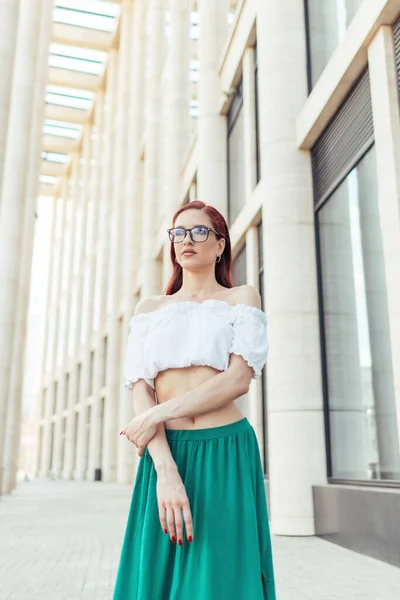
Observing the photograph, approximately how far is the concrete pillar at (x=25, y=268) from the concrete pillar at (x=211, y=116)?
836 cm

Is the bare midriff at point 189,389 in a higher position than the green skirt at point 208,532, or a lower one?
higher

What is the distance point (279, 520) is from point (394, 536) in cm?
301

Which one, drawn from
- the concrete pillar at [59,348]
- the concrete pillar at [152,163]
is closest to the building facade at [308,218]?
the concrete pillar at [152,163]

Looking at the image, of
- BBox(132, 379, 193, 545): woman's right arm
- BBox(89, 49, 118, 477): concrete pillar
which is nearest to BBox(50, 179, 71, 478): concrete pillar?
BBox(89, 49, 118, 477): concrete pillar

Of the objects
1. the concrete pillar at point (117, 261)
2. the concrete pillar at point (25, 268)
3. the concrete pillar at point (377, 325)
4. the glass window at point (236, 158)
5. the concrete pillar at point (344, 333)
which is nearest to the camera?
the concrete pillar at point (377, 325)

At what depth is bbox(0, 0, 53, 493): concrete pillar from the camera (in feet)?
73.2

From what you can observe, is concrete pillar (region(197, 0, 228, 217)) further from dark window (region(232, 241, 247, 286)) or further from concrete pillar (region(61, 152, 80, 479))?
concrete pillar (region(61, 152, 80, 479))

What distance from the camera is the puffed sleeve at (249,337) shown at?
2195 millimetres

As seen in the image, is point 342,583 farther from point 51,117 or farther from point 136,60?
point 51,117

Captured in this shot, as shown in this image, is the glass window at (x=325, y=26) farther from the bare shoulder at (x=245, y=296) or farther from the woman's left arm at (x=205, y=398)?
the woman's left arm at (x=205, y=398)

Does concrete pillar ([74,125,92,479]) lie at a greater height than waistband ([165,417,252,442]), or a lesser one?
greater

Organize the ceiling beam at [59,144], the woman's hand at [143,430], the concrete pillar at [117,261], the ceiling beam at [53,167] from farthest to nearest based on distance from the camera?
the ceiling beam at [53,167], the ceiling beam at [59,144], the concrete pillar at [117,261], the woman's hand at [143,430]

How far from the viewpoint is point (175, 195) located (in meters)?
21.2

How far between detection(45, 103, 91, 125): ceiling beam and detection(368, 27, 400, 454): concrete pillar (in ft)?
138
